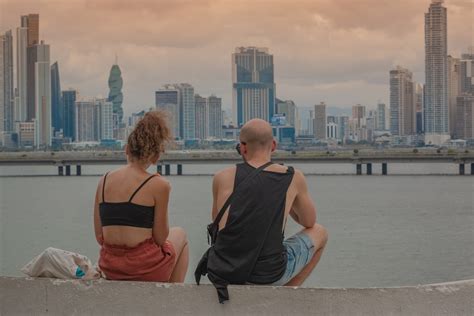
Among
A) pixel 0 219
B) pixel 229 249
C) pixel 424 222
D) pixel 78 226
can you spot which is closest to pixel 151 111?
pixel 229 249

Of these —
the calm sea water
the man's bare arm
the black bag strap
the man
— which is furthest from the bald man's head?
the calm sea water

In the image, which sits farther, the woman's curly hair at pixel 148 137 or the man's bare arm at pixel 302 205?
the woman's curly hair at pixel 148 137

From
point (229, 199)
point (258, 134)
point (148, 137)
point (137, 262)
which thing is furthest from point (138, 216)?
point (258, 134)

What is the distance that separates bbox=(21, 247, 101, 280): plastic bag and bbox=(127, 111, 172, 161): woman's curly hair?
2.37 ft

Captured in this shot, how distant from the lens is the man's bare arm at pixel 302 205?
17.2 feet

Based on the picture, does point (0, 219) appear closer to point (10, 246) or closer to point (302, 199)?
point (10, 246)

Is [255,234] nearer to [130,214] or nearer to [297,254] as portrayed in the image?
[297,254]

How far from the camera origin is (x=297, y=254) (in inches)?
208

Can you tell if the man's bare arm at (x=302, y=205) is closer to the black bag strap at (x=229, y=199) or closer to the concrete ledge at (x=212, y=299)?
the black bag strap at (x=229, y=199)

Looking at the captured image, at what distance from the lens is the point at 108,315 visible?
4895 millimetres

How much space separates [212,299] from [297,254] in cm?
69

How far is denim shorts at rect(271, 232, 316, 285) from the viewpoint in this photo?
5250 mm

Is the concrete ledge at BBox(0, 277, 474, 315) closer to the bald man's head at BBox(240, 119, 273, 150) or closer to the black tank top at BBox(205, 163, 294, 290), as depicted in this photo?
the black tank top at BBox(205, 163, 294, 290)

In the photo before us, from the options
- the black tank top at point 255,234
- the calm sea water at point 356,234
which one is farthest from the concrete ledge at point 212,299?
the calm sea water at point 356,234
